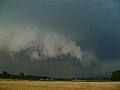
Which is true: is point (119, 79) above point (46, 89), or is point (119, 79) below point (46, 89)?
above

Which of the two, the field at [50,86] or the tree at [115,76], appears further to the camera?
the tree at [115,76]

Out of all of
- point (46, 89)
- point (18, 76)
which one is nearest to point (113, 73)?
Answer: point (18, 76)

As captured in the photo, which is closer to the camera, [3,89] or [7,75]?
[3,89]

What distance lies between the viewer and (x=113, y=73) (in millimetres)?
91062

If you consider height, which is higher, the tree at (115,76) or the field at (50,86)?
the tree at (115,76)

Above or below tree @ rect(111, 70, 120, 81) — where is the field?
below

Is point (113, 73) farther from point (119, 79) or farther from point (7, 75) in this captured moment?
point (7, 75)

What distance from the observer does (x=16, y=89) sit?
34.6m

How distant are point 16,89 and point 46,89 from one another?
13.6ft

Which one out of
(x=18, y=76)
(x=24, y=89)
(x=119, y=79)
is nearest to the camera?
(x=24, y=89)

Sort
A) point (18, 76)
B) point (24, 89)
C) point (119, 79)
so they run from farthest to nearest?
1. point (18, 76)
2. point (119, 79)
3. point (24, 89)

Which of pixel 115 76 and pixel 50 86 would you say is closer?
pixel 50 86

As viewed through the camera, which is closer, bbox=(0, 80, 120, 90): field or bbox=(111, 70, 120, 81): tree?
bbox=(0, 80, 120, 90): field

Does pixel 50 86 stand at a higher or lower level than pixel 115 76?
lower
